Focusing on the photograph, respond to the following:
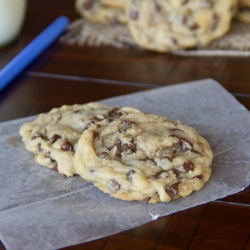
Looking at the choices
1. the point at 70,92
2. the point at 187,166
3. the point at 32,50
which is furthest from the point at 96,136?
the point at 32,50

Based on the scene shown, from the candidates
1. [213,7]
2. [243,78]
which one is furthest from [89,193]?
[213,7]

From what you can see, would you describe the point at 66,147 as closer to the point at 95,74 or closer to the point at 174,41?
the point at 95,74

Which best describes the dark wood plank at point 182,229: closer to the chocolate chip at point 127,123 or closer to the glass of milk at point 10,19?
the chocolate chip at point 127,123

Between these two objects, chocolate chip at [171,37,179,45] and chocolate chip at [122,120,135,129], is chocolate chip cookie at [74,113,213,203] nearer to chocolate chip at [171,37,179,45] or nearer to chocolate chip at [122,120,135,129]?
chocolate chip at [122,120,135,129]

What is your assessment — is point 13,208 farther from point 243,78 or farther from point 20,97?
point 243,78

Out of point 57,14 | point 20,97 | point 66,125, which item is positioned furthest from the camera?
point 57,14

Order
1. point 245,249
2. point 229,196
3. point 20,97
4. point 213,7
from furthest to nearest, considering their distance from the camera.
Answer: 1. point 213,7
2. point 20,97
3. point 229,196
4. point 245,249

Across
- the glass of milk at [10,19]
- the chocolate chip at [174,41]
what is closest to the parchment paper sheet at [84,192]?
the chocolate chip at [174,41]
